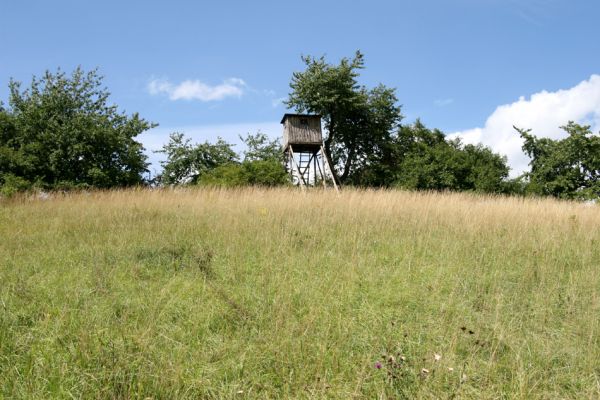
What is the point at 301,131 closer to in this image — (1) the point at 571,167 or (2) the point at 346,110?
(2) the point at 346,110

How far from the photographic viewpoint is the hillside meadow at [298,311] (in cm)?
289

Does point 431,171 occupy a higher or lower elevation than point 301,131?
lower

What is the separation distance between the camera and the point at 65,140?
1914cm

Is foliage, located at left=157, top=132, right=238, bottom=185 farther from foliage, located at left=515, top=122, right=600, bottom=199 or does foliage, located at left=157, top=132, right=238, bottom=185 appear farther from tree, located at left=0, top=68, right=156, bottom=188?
Answer: foliage, located at left=515, top=122, right=600, bottom=199

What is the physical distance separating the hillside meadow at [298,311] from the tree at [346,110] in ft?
70.2

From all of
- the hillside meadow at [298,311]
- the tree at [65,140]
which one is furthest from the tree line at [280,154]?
the hillside meadow at [298,311]

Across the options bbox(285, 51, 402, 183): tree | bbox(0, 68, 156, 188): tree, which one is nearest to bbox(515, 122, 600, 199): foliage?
bbox(285, 51, 402, 183): tree

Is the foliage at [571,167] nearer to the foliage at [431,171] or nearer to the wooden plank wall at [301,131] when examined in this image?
the foliage at [431,171]

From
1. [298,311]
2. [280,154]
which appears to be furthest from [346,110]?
[298,311]

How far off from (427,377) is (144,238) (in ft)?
18.6

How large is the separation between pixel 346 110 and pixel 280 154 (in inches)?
246

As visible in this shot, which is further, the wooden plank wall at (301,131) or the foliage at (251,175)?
the wooden plank wall at (301,131)

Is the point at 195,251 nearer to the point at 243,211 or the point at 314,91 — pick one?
the point at 243,211

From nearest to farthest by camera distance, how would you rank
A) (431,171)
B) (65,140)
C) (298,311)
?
(298,311)
(65,140)
(431,171)
